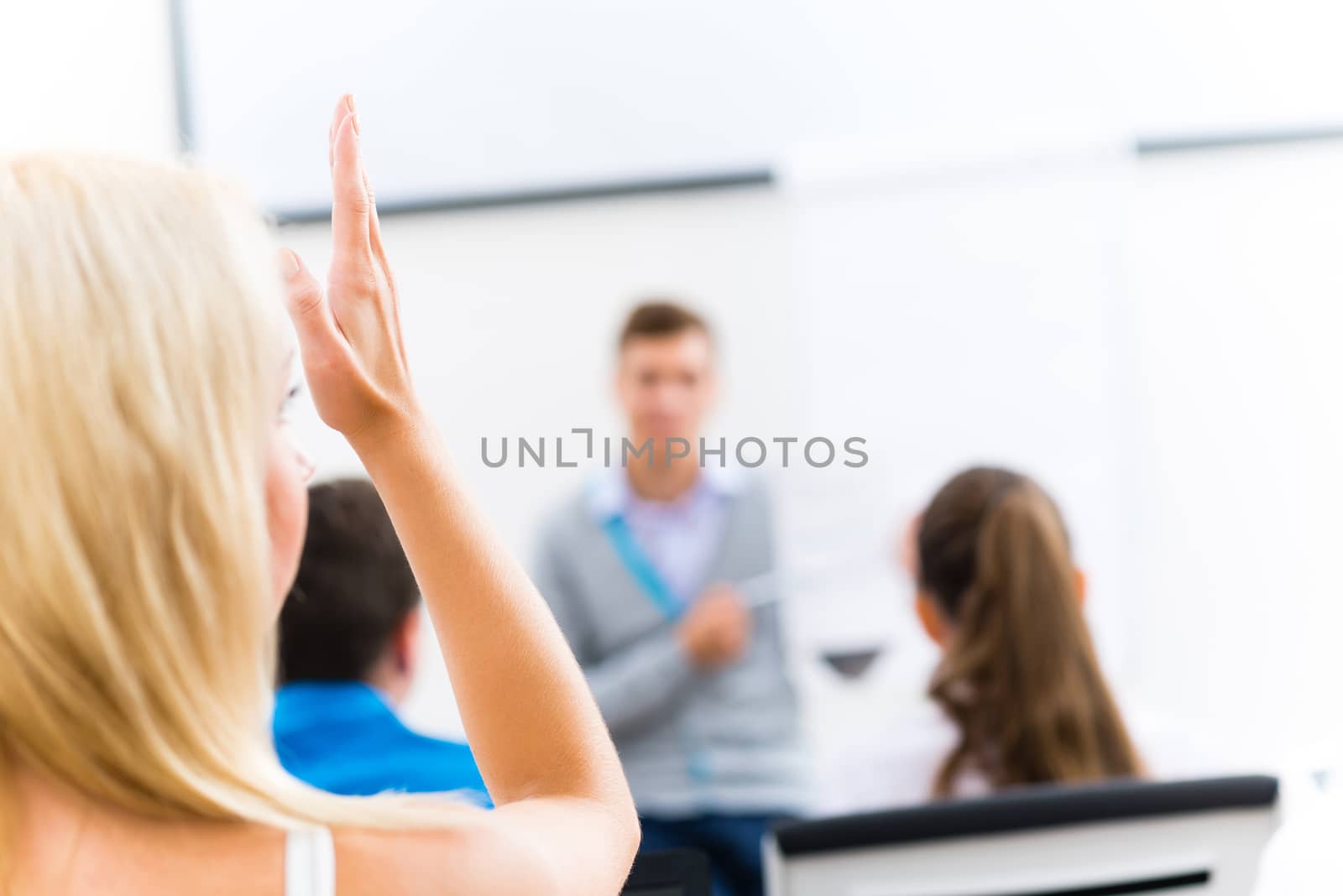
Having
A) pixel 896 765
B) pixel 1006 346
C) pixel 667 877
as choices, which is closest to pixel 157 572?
pixel 667 877

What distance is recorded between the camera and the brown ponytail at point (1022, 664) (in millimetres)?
1515

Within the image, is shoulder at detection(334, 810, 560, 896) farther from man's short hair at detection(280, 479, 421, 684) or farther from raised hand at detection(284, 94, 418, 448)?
man's short hair at detection(280, 479, 421, 684)

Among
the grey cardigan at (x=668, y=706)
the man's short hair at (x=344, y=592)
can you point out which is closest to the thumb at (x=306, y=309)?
the man's short hair at (x=344, y=592)

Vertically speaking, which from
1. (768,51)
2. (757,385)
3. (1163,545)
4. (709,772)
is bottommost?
(709,772)

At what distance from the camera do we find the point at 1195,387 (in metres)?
2.28

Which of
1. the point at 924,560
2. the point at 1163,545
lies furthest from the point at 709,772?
the point at 1163,545

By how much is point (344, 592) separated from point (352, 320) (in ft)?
2.55

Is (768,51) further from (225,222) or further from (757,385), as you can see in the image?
(225,222)

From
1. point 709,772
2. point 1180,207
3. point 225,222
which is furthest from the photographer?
point 1180,207

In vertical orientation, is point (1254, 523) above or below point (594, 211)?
below

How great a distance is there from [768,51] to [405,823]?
2045 millimetres

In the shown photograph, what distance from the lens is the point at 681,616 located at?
218cm

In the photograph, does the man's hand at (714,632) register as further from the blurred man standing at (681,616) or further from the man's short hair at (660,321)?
the man's short hair at (660,321)

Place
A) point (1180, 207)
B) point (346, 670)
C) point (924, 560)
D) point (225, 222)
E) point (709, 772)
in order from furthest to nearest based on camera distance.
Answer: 1. point (1180, 207)
2. point (709, 772)
3. point (924, 560)
4. point (346, 670)
5. point (225, 222)
